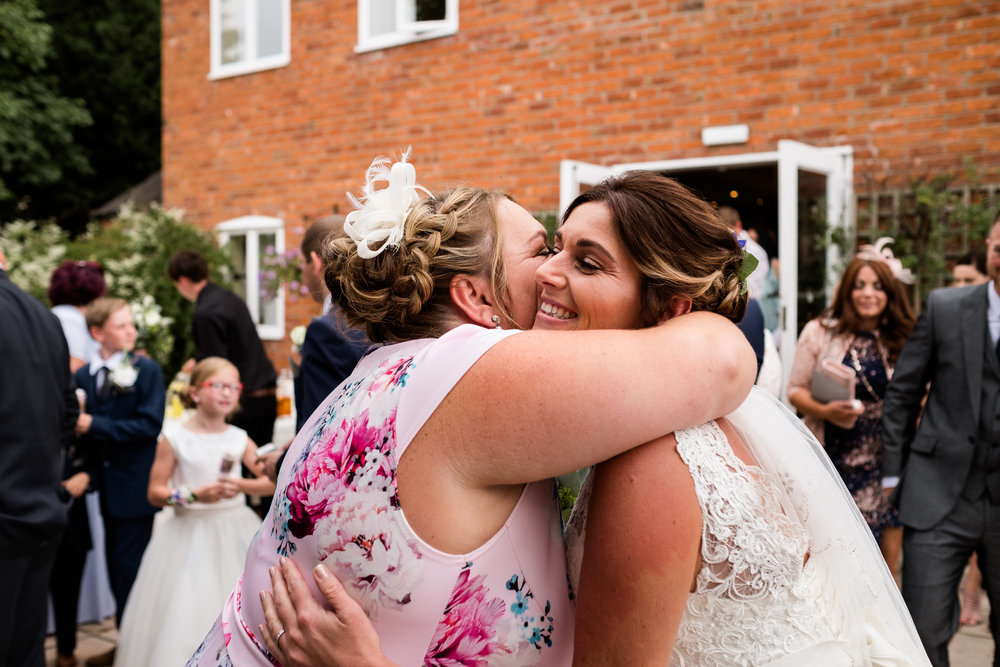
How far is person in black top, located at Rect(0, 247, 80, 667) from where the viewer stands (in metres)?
3.07

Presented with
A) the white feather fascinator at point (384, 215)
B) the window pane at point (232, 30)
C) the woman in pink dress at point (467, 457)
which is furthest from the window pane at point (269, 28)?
the woman in pink dress at point (467, 457)

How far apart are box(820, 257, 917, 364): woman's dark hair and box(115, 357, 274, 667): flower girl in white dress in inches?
140

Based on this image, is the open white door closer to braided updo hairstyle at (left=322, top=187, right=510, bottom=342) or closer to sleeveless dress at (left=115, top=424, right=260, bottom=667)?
sleeveless dress at (left=115, top=424, right=260, bottom=667)

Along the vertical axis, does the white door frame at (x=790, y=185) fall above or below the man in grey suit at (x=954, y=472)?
above

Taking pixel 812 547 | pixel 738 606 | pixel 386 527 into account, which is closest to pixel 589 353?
pixel 386 527

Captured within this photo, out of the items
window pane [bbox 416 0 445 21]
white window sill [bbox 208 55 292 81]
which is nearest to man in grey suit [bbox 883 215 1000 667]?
window pane [bbox 416 0 445 21]

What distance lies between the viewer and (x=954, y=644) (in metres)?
5.03

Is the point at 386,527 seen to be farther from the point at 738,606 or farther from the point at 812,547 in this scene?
the point at 812,547

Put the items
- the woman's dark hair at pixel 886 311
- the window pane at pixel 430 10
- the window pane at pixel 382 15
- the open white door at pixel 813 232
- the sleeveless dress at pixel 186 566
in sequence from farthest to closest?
the window pane at pixel 382 15 < the window pane at pixel 430 10 < the open white door at pixel 813 232 < the woman's dark hair at pixel 886 311 < the sleeveless dress at pixel 186 566

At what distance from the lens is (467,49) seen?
9469 mm

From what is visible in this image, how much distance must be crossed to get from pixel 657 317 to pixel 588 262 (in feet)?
0.54

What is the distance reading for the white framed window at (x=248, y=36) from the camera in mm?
11188

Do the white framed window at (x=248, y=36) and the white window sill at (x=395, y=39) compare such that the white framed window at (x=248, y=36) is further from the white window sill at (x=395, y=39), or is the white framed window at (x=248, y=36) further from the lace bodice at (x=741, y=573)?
the lace bodice at (x=741, y=573)

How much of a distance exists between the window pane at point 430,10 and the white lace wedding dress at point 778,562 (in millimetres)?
9092
